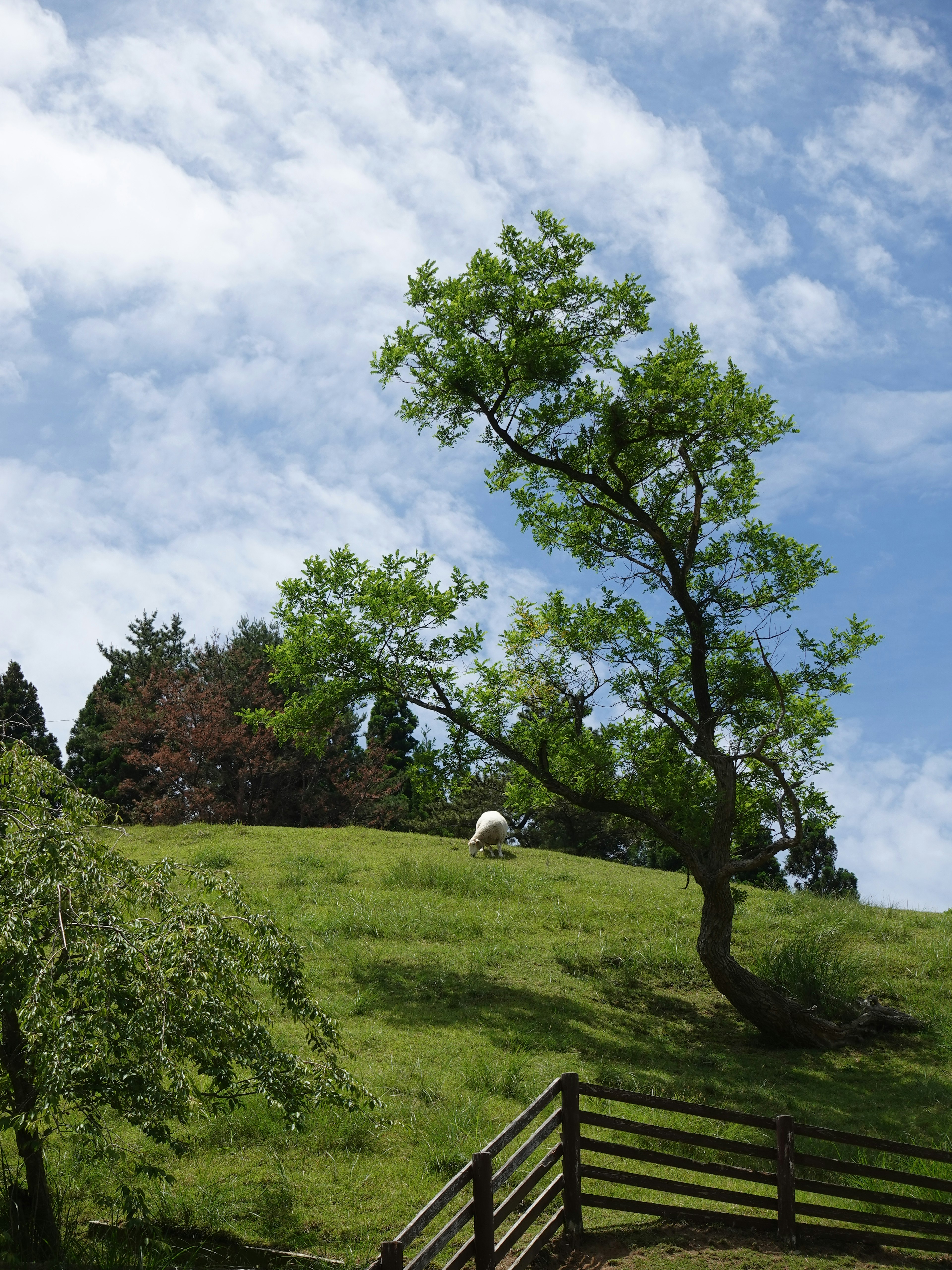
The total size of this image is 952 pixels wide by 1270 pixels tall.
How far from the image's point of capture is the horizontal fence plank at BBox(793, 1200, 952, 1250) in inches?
368

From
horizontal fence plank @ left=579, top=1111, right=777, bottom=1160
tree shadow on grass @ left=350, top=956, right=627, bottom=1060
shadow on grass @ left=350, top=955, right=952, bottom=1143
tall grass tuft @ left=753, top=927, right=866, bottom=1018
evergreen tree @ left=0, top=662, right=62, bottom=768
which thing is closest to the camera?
horizontal fence plank @ left=579, top=1111, right=777, bottom=1160

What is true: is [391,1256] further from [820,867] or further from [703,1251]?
[820,867]

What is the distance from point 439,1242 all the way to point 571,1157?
8.92 feet

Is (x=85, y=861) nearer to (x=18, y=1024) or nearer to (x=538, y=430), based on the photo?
(x=18, y=1024)

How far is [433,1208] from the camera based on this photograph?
23.1 ft

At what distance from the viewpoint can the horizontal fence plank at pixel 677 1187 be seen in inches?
365

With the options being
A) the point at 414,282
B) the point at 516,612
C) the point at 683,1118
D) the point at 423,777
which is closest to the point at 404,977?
the point at 423,777

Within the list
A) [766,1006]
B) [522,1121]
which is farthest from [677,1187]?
[766,1006]

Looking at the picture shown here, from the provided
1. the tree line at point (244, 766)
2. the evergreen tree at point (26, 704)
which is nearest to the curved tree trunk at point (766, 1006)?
the tree line at point (244, 766)

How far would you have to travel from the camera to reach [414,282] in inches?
734

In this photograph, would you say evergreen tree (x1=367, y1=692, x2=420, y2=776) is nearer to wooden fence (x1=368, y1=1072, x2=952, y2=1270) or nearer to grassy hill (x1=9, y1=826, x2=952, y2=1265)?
grassy hill (x1=9, y1=826, x2=952, y2=1265)

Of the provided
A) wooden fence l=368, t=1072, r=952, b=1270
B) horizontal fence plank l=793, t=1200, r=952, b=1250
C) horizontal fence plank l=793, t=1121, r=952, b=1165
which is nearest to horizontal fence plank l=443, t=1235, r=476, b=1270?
wooden fence l=368, t=1072, r=952, b=1270

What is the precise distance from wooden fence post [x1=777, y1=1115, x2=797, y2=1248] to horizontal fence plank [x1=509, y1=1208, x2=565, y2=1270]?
6.62 feet

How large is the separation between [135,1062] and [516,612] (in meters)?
12.7
